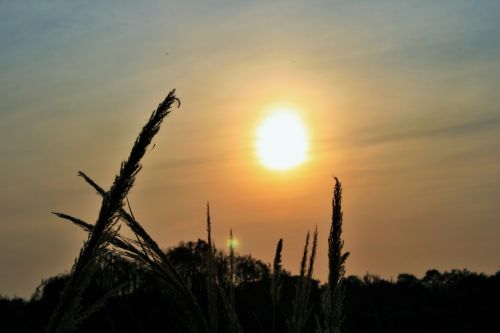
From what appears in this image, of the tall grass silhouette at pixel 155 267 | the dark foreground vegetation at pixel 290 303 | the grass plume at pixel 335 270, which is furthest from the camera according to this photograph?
the dark foreground vegetation at pixel 290 303

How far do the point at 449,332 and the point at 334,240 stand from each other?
47.4 feet

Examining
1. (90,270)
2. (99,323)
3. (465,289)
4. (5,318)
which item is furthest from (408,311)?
(90,270)

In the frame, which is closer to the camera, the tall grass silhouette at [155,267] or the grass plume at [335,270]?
the tall grass silhouette at [155,267]

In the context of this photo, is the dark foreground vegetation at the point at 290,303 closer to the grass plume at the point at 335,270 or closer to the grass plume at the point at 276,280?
the grass plume at the point at 276,280

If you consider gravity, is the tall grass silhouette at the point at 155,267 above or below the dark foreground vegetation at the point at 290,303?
below

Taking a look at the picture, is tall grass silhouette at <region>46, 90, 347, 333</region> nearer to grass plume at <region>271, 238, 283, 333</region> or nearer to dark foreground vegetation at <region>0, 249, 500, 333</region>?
grass plume at <region>271, 238, 283, 333</region>

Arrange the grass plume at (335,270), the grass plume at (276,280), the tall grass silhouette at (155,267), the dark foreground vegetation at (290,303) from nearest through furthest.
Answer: the tall grass silhouette at (155,267) < the grass plume at (335,270) < the grass plume at (276,280) < the dark foreground vegetation at (290,303)

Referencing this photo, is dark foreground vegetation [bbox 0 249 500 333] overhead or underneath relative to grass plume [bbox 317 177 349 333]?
overhead

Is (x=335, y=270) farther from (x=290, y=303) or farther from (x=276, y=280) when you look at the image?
(x=290, y=303)

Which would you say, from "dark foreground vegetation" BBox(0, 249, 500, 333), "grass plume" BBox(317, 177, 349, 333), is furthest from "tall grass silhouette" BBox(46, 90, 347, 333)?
"dark foreground vegetation" BBox(0, 249, 500, 333)

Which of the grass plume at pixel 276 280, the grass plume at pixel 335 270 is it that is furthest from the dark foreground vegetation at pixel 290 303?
the grass plume at pixel 335 270

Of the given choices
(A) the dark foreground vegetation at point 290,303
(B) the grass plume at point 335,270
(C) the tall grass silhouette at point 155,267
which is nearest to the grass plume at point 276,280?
(C) the tall grass silhouette at point 155,267

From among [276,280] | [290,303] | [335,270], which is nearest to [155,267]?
[335,270]

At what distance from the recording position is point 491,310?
65.5 ft
